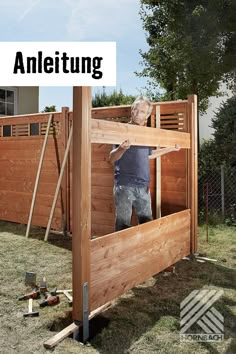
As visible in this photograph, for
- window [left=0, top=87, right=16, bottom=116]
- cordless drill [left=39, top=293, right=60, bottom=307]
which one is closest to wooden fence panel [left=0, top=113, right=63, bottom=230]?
cordless drill [left=39, top=293, right=60, bottom=307]

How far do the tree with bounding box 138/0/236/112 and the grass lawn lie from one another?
418 centimetres

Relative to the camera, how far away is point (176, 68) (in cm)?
764

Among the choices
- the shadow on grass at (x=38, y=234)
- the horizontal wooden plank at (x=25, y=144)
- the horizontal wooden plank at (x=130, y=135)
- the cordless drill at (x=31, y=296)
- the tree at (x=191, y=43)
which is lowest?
the cordless drill at (x=31, y=296)

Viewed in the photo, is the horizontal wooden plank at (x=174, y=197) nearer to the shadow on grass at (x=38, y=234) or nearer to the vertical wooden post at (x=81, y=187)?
the shadow on grass at (x=38, y=234)

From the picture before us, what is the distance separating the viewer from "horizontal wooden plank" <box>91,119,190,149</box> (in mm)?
2582

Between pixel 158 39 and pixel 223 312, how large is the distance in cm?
648

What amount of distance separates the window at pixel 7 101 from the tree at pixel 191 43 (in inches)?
159

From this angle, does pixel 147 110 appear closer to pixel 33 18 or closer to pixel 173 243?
pixel 173 243

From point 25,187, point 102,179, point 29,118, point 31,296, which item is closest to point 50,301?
point 31,296

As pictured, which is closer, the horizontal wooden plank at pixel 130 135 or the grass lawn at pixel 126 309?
the grass lawn at pixel 126 309

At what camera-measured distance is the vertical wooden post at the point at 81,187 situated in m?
2.45

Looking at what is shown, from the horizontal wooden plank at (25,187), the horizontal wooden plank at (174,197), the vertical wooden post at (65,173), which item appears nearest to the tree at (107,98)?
the horizontal wooden plank at (25,187)

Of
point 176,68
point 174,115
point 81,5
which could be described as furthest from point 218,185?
point 81,5

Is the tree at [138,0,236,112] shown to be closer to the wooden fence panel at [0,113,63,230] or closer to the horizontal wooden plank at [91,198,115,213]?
the wooden fence panel at [0,113,63,230]
